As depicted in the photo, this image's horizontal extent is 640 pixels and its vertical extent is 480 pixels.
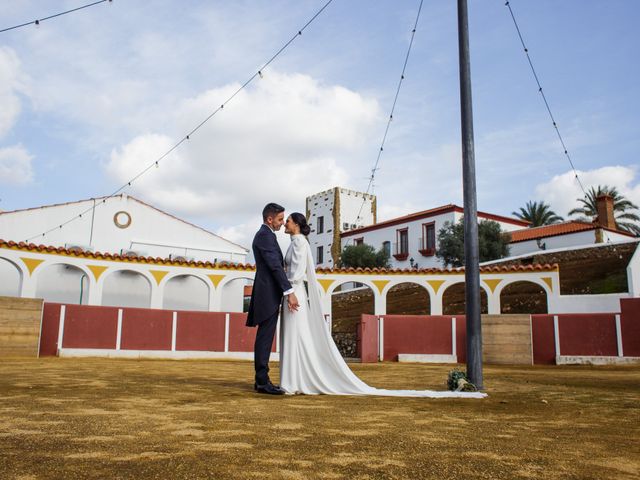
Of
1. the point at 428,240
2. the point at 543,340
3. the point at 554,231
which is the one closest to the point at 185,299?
the point at 543,340

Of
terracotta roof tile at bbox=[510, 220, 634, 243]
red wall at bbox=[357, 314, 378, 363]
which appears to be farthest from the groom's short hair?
terracotta roof tile at bbox=[510, 220, 634, 243]

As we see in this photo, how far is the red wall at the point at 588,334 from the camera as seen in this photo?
48.9ft

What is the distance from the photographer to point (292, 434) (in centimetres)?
304

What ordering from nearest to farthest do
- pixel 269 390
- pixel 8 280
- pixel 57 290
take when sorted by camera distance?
pixel 269 390 → pixel 8 280 → pixel 57 290

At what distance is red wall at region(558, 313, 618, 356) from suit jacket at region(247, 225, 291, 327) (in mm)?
12235

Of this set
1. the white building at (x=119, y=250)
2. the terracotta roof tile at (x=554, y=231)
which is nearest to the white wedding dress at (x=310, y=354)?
the white building at (x=119, y=250)

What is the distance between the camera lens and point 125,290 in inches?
814

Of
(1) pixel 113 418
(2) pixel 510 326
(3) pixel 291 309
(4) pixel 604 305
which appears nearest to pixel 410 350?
(2) pixel 510 326

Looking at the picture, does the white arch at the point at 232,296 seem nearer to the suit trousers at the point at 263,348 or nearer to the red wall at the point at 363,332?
the red wall at the point at 363,332

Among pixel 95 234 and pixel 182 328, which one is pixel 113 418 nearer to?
pixel 182 328

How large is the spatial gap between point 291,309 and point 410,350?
12.0 metres

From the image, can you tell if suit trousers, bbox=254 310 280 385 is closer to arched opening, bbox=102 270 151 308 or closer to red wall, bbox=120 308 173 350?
red wall, bbox=120 308 173 350

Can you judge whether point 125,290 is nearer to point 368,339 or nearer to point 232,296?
point 232,296

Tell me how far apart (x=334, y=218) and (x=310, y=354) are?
1584 inches
